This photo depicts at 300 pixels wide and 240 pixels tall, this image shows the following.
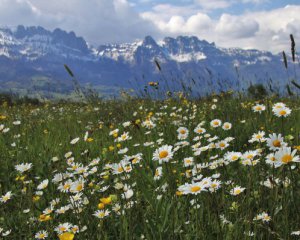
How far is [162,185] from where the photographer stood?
3100mm

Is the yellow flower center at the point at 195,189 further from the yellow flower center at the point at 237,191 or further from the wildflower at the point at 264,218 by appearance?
the yellow flower center at the point at 237,191

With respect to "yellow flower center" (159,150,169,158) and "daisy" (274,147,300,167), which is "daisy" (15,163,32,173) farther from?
"daisy" (274,147,300,167)

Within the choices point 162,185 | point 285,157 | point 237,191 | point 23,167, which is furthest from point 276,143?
point 23,167

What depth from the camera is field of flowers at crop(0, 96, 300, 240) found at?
7.11 ft

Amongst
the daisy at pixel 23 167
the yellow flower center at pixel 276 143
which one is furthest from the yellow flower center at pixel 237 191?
the daisy at pixel 23 167

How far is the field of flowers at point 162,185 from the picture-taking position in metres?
2.17

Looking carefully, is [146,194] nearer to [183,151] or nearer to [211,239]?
[211,239]

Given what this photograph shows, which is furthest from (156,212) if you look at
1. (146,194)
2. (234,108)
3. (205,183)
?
(234,108)

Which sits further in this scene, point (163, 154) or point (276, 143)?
point (163, 154)

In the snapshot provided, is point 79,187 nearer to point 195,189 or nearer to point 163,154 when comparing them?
point 163,154

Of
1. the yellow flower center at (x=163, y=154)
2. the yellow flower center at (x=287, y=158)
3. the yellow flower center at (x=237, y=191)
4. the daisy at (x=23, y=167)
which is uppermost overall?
the yellow flower center at (x=287, y=158)

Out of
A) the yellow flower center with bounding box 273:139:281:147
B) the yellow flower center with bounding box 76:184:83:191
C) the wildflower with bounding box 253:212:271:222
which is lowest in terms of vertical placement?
the wildflower with bounding box 253:212:271:222

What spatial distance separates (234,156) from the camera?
9.68ft

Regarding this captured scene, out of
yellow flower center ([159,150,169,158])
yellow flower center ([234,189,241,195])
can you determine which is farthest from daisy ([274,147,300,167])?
yellow flower center ([159,150,169,158])
